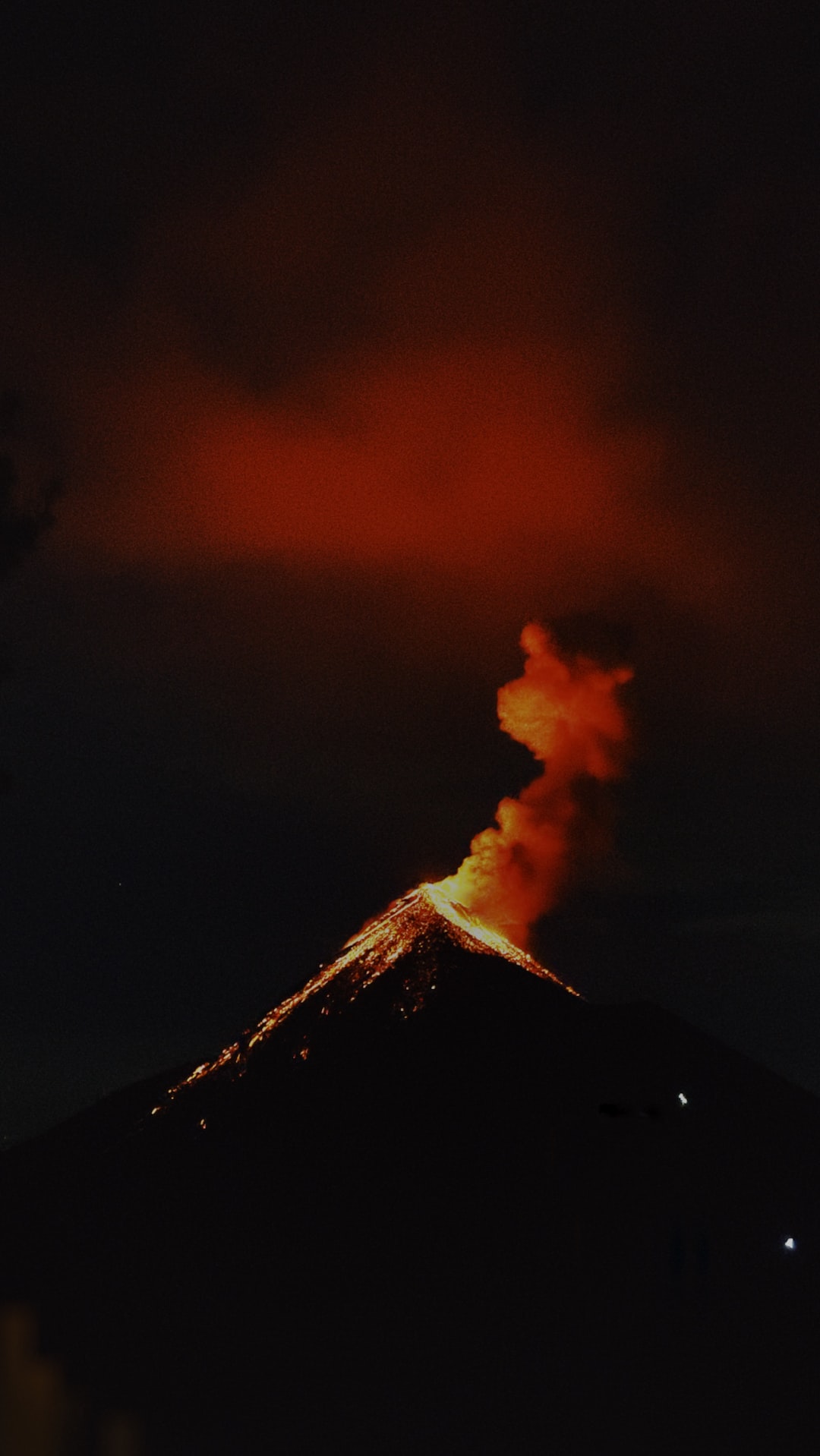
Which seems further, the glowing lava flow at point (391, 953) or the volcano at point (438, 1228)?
the glowing lava flow at point (391, 953)

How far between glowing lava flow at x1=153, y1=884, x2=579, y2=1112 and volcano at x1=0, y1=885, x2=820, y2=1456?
0.26 metres

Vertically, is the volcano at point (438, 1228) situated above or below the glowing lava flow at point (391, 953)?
below

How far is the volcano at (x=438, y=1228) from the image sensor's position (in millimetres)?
110750

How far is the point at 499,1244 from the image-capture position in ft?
411

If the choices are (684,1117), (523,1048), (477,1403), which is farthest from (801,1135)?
(477,1403)

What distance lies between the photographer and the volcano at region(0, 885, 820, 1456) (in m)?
111

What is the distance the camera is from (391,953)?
151 m

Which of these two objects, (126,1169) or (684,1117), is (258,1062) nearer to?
(126,1169)

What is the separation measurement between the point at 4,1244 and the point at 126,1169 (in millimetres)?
9881

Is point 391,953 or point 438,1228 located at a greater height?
point 391,953

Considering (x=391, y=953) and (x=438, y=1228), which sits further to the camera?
(x=391, y=953)

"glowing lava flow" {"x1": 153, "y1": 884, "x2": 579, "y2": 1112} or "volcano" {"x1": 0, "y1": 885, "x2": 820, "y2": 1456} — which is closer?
"volcano" {"x1": 0, "y1": 885, "x2": 820, "y2": 1456}

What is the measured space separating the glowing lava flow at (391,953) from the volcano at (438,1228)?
26 centimetres

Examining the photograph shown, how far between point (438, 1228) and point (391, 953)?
93.0 feet
